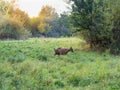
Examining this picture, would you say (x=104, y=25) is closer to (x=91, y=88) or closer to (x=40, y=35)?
(x=91, y=88)

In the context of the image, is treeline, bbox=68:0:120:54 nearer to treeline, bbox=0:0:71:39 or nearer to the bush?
the bush

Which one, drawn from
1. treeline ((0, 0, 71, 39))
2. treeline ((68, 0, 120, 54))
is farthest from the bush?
treeline ((68, 0, 120, 54))

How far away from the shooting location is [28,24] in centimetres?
5609

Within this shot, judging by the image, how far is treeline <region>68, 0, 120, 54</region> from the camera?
19.5m

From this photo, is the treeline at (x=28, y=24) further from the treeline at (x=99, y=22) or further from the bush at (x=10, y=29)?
the treeline at (x=99, y=22)

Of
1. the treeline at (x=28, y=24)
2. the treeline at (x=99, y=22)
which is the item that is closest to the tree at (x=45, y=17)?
the treeline at (x=28, y=24)

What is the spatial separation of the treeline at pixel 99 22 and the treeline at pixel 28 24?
20.9 m

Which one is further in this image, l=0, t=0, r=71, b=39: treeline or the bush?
l=0, t=0, r=71, b=39: treeline

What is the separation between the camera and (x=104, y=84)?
9.05 m

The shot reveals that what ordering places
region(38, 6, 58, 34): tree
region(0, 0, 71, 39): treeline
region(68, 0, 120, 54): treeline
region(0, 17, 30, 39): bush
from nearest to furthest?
region(68, 0, 120, 54): treeline < region(0, 17, 30, 39): bush < region(0, 0, 71, 39): treeline < region(38, 6, 58, 34): tree

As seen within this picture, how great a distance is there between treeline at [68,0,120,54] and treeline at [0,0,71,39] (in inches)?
822

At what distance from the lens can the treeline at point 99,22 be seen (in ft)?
63.8

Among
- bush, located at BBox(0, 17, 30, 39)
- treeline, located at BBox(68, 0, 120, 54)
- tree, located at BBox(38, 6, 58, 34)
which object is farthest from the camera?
tree, located at BBox(38, 6, 58, 34)

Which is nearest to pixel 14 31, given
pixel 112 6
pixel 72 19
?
pixel 72 19
